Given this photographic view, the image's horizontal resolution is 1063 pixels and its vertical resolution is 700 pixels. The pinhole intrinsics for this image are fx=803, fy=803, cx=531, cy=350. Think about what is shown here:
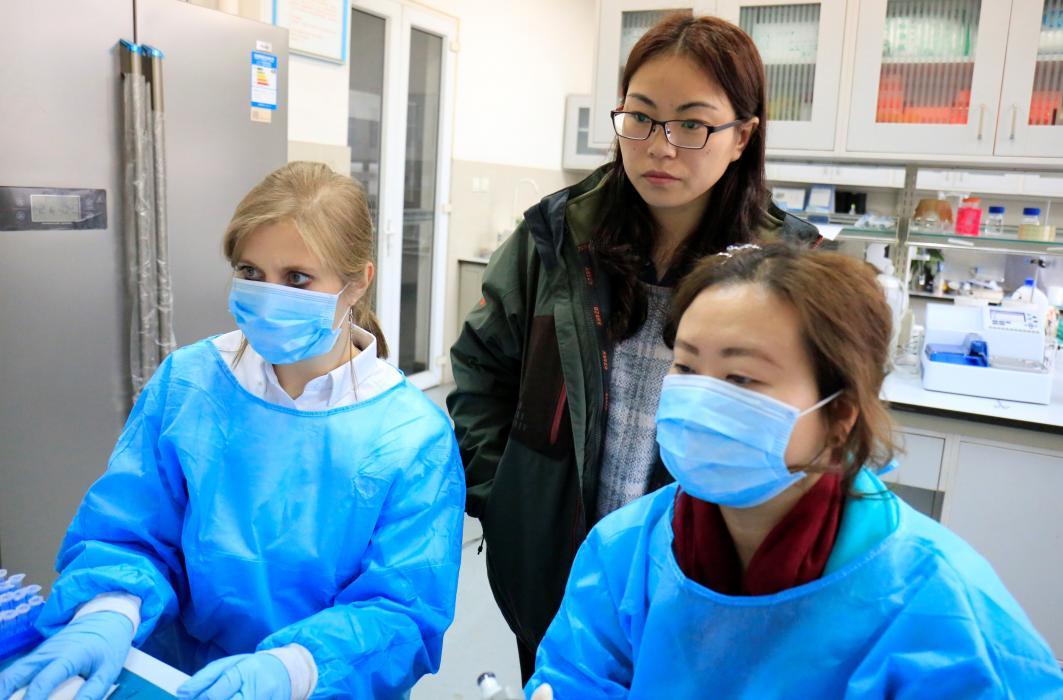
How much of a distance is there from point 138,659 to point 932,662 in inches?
35.5

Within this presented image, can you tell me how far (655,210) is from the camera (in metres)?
1.36

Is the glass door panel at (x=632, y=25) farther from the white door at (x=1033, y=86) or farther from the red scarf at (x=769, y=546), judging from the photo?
the red scarf at (x=769, y=546)

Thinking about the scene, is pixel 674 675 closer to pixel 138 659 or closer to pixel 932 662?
pixel 932 662

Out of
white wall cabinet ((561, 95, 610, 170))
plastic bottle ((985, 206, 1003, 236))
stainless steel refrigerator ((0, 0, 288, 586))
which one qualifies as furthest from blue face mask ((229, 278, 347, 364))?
white wall cabinet ((561, 95, 610, 170))

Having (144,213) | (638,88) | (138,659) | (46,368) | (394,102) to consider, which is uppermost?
(394,102)

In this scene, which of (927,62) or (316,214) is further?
(927,62)

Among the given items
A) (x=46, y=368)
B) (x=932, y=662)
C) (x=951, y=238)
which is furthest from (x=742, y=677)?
(x=951, y=238)

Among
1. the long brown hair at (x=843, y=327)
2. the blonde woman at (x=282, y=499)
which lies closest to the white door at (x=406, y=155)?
the blonde woman at (x=282, y=499)

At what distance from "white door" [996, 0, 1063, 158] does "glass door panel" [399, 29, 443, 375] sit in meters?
2.72

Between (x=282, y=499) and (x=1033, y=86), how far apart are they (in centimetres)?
295

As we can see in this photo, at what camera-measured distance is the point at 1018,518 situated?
2236 mm

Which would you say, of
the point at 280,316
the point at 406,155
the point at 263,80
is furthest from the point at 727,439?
the point at 406,155

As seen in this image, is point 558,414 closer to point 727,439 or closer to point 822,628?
point 727,439

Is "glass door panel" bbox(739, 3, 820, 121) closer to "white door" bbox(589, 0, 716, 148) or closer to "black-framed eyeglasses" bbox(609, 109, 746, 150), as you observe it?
"white door" bbox(589, 0, 716, 148)
